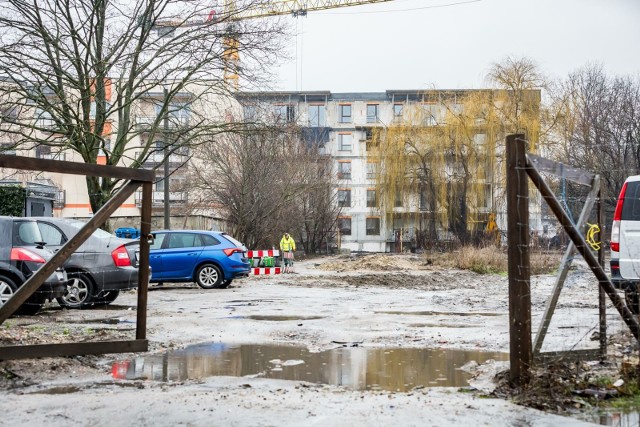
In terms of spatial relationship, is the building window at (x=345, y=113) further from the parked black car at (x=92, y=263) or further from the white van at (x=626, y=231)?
the white van at (x=626, y=231)

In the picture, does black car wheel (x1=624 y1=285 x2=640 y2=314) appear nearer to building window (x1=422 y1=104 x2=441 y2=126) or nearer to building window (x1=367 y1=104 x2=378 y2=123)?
building window (x1=422 y1=104 x2=441 y2=126)

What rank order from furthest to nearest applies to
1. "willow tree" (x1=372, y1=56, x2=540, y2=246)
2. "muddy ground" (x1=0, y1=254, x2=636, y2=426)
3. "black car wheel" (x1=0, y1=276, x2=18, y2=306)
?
"willow tree" (x1=372, y1=56, x2=540, y2=246) < "black car wheel" (x1=0, y1=276, x2=18, y2=306) < "muddy ground" (x1=0, y1=254, x2=636, y2=426)

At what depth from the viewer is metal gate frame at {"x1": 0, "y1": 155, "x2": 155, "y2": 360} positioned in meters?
6.47

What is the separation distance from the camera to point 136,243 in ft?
48.0

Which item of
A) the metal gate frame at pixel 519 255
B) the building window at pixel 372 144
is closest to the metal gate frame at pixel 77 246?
the metal gate frame at pixel 519 255

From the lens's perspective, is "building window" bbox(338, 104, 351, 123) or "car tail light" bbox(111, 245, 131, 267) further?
"building window" bbox(338, 104, 351, 123)

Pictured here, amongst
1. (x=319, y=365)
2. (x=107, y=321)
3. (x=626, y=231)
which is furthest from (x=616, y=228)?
(x=107, y=321)

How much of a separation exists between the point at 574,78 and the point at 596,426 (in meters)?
45.4

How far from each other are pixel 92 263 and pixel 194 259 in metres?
8.94

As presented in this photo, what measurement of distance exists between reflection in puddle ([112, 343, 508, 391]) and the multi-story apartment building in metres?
1.80

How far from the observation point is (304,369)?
24.8ft

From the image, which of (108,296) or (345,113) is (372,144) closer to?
(345,113)

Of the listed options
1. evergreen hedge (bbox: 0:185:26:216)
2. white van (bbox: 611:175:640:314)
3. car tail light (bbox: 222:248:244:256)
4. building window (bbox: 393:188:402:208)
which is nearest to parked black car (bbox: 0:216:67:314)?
white van (bbox: 611:175:640:314)

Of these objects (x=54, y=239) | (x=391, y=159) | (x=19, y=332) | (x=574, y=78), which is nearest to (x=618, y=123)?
(x=574, y=78)
